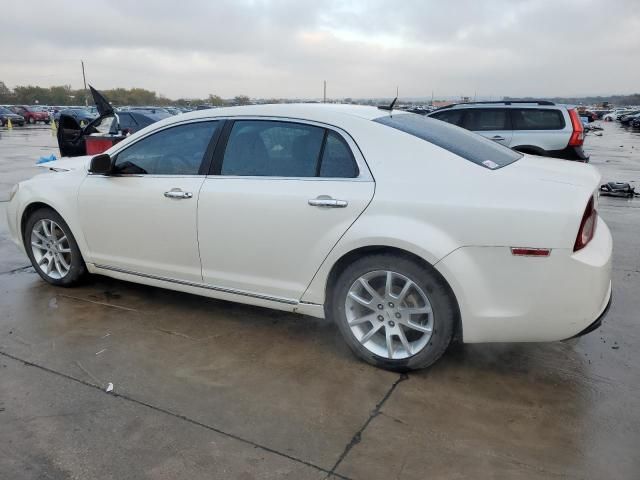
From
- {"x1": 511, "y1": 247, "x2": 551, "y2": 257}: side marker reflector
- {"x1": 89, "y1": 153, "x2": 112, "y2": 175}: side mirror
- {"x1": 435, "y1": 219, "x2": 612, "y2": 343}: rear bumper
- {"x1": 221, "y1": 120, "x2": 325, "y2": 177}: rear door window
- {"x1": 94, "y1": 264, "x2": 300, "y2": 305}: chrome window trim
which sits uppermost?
{"x1": 221, "y1": 120, "x2": 325, "y2": 177}: rear door window

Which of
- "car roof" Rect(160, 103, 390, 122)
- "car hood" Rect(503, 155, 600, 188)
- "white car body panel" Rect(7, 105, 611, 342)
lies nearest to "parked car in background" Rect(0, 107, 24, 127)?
"white car body panel" Rect(7, 105, 611, 342)

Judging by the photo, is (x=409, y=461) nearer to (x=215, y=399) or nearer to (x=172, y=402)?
(x=215, y=399)

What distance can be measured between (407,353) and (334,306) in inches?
21.2

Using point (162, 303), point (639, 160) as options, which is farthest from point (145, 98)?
point (162, 303)

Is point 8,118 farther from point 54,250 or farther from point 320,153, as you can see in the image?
point 320,153

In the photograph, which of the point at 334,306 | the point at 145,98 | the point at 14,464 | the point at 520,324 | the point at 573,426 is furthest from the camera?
the point at 145,98

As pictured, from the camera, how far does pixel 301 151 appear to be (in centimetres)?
338

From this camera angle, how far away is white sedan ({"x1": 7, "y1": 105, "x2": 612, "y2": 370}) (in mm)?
2787

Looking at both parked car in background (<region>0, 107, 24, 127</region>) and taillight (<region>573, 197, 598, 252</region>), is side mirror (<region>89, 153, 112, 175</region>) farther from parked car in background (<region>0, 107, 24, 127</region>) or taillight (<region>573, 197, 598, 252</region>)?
parked car in background (<region>0, 107, 24, 127</region>)

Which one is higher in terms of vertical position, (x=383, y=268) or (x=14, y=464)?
(x=383, y=268)

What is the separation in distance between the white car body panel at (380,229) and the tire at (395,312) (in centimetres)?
10

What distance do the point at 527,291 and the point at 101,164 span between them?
3172mm

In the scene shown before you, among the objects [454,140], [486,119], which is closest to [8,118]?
[486,119]

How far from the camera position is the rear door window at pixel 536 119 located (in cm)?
904
